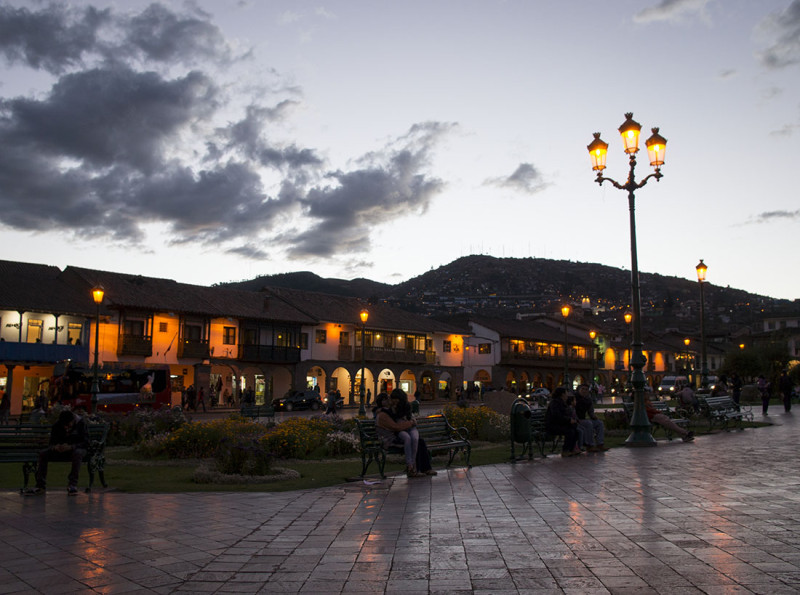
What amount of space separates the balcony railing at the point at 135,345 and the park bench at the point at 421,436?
105 feet

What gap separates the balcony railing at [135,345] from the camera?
40.9 m

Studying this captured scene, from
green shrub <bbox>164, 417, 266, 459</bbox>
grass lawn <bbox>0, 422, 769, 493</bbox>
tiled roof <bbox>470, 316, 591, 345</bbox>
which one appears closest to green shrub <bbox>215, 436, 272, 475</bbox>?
grass lawn <bbox>0, 422, 769, 493</bbox>

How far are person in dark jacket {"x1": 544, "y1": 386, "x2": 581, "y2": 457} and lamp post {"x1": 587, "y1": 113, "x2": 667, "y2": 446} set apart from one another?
251 centimetres

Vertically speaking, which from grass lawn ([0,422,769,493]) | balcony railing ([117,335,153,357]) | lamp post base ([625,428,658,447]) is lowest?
grass lawn ([0,422,769,493])

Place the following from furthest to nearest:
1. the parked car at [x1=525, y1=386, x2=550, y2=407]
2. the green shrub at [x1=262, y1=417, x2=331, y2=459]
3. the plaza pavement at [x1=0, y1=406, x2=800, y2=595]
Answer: the parked car at [x1=525, y1=386, x2=550, y2=407]
the green shrub at [x1=262, y1=417, x2=331, y2=459]
the plaza pavement at [x1=0, y1=406, x2=800, y2=595]

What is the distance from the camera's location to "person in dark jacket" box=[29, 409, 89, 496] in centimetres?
934

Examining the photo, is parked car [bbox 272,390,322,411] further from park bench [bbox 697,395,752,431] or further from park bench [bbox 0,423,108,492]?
park bench [bbox 0,423,108,492]

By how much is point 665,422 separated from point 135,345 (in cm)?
3292

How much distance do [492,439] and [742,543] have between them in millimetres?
12176

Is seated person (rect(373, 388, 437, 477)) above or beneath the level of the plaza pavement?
above

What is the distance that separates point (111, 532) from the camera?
6.74 meters

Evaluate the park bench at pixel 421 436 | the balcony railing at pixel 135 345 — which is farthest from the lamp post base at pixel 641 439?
the balcony railing at pixel 135 345

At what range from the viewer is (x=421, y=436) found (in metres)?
11.8

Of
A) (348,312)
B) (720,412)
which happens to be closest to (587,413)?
(720,412)
